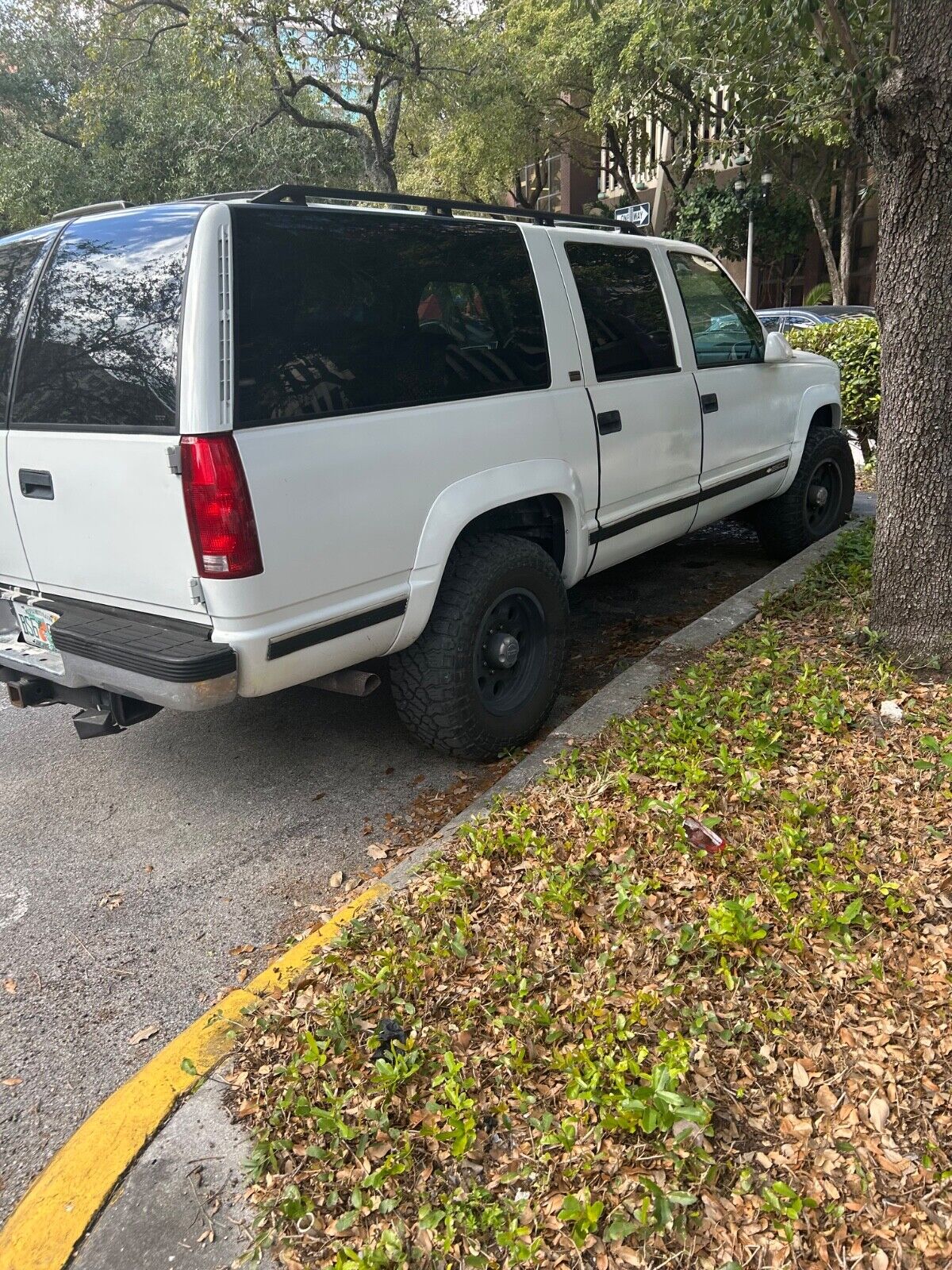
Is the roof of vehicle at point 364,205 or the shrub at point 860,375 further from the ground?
the roof of vehicle at point 364,205

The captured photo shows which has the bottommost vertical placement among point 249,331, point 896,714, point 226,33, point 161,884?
point 161,884

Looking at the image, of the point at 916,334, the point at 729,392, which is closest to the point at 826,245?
the point at 729,392

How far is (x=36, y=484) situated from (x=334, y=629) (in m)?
1.18

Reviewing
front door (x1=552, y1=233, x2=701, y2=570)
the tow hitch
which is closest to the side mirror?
front door (x1=552, y1=233, x2=701, y2=570)

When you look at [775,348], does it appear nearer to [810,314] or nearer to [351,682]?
[351,682]

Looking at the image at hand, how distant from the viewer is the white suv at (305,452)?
116 inches

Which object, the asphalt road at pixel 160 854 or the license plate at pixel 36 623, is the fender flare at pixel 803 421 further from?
the license plate at pixel 36 623

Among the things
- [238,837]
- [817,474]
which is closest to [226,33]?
[817,474]

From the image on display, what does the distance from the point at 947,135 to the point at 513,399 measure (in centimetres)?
180

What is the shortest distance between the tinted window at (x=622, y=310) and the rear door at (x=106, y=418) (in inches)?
77.1

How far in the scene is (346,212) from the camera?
3264mm

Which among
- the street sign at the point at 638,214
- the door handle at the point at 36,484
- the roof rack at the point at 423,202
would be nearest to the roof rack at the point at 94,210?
the roof rack at the point at 423,202

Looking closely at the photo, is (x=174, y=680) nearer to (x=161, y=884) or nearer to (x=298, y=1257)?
(x=161, y=884)

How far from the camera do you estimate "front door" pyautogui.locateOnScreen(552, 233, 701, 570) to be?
4352 mm
